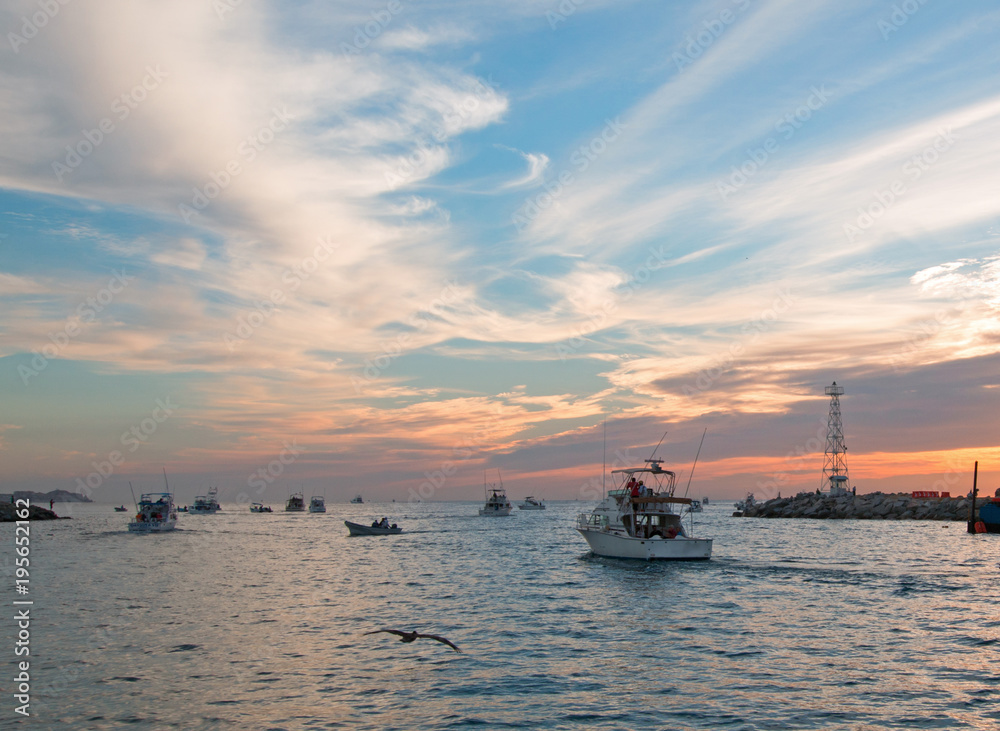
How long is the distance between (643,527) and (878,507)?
111 meters

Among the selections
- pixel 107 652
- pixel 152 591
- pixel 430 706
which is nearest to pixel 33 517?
pixel 152 591

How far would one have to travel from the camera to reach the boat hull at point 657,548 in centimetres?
4781

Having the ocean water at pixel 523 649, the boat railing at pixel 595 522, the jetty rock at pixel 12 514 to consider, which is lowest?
the jetty rock at pixel 12 514

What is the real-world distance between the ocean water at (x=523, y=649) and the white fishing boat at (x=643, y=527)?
130 cm

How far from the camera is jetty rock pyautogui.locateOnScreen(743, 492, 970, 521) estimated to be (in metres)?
130

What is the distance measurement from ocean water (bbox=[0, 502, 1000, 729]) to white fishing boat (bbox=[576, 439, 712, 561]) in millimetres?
1299

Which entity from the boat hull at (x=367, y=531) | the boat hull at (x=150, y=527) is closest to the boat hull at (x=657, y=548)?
the boat hull at (x=367, y=531)

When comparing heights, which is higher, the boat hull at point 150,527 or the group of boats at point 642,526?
the group of boats at point 642,526

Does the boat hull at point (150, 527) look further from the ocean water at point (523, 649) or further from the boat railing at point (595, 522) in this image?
the boat railing at point (595, 522)

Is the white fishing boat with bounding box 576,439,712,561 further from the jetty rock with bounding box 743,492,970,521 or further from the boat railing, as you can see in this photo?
the jetty rock with bounding box 743,492,970,521

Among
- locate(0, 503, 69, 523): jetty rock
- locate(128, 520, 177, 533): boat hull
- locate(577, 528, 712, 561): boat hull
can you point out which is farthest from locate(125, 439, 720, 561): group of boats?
locate(0, 503, 69, 523): jetty rock

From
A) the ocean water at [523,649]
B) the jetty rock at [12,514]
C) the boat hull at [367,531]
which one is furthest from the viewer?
the jetty rock at [12,514]

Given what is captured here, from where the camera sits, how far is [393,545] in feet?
264

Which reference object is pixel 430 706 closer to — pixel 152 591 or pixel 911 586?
pixel 152 591
